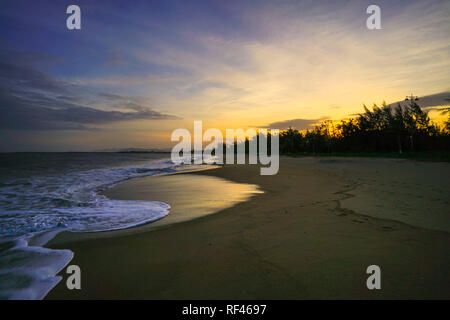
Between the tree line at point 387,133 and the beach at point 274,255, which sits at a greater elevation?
the tree line at point 387,133

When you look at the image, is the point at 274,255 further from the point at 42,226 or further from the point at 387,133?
the point at 387,133

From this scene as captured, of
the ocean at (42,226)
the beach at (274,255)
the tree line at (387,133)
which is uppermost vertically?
the tree line at (387,133)

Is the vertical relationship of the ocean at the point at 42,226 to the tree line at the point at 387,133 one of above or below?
below

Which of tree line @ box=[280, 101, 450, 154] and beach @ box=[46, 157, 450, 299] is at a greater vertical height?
tree line @ box=[280, 101, 450, 154]

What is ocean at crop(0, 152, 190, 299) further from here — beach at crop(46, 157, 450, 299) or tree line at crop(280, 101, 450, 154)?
tree line at crop(280, 101, 450, 154)

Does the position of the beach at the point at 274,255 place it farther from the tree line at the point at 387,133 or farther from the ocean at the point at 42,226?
the tree line at the point at 387,133

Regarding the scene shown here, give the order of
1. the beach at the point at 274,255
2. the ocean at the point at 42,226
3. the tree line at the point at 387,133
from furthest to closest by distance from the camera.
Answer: the tree line at the point at 387,133, the ocean at the point at 42,226, the beach at the point at 274,255

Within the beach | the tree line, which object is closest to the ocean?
the beach

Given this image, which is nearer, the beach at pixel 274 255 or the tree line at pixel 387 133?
the beach at pixel 274 255

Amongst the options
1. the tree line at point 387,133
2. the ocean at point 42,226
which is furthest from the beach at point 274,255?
the tree line at point 387,133

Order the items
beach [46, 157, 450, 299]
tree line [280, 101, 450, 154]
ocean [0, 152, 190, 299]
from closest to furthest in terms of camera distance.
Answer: beach [46, 157, 450, 299], ocean [0, 152, 190, 299], tree line [280, 101, 450, 154]

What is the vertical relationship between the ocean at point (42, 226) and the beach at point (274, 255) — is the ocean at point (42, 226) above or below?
below

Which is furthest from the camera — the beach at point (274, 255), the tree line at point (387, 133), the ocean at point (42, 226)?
the tree line at point (387, 133)

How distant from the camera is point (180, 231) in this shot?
14.4ft
